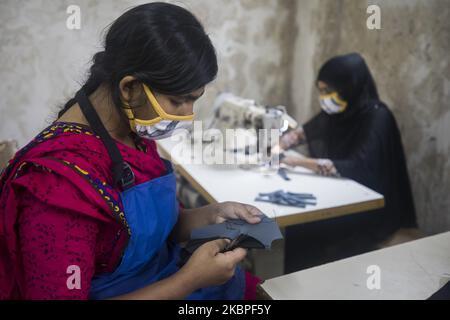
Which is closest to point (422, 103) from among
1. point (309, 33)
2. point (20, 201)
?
point (309, 33)

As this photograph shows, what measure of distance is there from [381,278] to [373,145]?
116 cm

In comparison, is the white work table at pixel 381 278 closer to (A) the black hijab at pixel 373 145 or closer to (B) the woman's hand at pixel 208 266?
(B) the woman's hand at pixel 208 266

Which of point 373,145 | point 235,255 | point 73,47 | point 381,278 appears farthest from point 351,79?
point 73,47

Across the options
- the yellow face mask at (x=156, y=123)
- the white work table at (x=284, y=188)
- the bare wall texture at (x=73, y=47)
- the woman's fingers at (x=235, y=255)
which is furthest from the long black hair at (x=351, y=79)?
the woman's fingers at (x=235, y=255)

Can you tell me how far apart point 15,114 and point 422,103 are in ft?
8.26

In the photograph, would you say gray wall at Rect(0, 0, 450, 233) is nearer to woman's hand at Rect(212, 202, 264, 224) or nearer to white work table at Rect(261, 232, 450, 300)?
woman's hand at Rect(212, 202, 264, 224)

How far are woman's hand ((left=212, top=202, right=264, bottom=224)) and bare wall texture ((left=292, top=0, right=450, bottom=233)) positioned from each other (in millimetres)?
1371

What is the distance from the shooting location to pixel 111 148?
3.44 ft

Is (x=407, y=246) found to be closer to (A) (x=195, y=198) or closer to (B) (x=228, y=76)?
(A) (x=195, y=198)

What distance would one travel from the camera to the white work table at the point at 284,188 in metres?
1.63

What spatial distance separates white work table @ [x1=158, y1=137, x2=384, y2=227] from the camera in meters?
1.63

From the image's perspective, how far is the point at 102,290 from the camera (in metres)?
A: 1.07

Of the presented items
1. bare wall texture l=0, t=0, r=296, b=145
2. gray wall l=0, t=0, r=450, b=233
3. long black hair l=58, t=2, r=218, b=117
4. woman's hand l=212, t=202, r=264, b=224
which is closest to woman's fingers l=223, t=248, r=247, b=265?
woman's hand l=212, t=202, r=264, b=224

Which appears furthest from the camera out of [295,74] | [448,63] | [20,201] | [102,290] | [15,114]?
[295,74]
